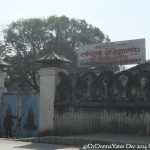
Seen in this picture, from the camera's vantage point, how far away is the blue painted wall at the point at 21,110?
54.2 ft

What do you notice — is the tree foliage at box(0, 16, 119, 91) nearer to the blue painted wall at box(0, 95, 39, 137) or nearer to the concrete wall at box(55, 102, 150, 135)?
the blue painted wall at box(0, 95, 39, 137)

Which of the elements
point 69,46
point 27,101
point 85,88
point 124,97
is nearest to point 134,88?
point 124,97

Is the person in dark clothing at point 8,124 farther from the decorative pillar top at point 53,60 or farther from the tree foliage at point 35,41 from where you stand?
the tree foliage at point 35,41

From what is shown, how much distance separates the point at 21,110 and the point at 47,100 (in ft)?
7.75

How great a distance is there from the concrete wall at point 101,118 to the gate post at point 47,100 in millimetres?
294

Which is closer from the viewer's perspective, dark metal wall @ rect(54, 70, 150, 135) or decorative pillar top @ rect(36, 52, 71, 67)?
dark metal wall @ rect(54, 70, 150, 135)

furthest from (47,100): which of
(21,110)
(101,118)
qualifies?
(101,118)

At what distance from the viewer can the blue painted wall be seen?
54.2 feet

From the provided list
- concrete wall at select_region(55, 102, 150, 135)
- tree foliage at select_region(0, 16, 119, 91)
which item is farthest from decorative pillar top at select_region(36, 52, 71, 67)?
tree foliage at select_region(0, 16, 119, 91)

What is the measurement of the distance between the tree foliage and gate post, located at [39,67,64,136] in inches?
1137

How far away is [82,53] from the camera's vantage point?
14.9 metres

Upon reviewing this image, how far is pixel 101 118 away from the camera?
536 inches

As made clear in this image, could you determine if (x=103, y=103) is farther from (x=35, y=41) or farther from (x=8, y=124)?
(x=35, y=41)

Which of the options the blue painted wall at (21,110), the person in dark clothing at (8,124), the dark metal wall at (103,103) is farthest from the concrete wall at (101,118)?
the person in dark clothing at (8,124)
